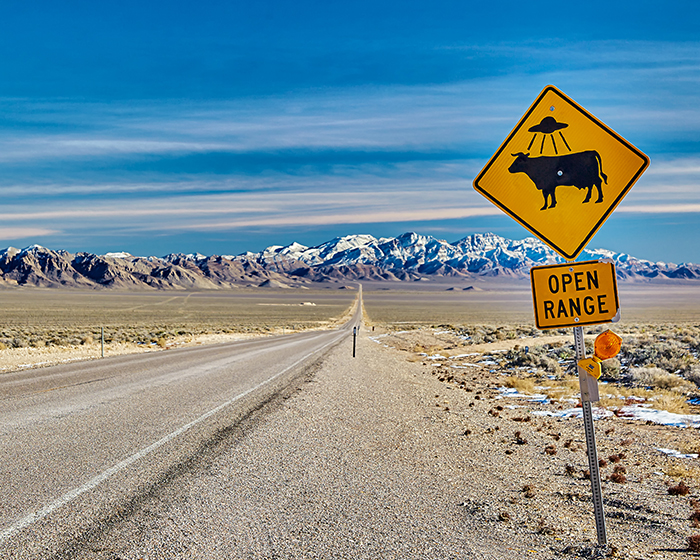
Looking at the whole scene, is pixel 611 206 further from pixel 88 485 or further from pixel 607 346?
pixel 88 485

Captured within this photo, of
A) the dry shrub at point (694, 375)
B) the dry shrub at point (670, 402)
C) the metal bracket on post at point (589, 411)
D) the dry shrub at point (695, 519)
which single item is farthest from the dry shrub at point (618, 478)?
the dry shrub at point (694, 375)

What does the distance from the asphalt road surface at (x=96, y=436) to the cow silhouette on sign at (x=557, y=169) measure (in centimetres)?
456

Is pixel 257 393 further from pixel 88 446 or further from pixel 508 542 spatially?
pixel 508 542

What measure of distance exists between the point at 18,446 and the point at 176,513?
3.58 m

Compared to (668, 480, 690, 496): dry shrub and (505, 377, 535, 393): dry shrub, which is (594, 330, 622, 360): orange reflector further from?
(505, 377, 535, 393): dry shrub

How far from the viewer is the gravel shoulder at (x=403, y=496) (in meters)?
4.04

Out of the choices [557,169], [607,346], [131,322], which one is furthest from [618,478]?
[131,322]

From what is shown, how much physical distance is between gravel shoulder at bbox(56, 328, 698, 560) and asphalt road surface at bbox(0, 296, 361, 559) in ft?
1.20

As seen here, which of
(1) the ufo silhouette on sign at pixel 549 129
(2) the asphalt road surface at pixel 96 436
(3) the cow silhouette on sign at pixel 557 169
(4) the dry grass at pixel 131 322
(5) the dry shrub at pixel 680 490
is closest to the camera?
(3) the cow silhouette on sign at pixel 557 169

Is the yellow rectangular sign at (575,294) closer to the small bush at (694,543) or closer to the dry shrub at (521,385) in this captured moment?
the small bush at (694,543)

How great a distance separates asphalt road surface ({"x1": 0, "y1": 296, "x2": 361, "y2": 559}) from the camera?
449 centimetres

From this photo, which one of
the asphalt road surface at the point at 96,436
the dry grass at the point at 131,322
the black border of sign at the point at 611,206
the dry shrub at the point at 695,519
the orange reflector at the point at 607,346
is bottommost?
the dry grass at the point at 131,322

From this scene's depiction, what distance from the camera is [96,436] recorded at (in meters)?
7.33

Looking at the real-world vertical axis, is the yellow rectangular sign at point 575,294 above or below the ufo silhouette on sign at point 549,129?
below
